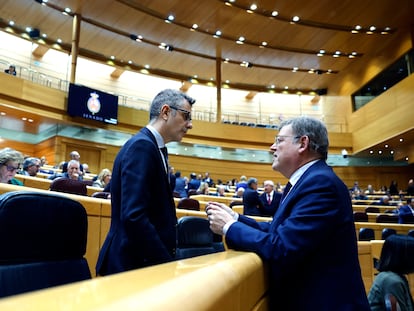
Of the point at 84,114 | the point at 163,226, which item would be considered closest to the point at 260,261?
the point at 163,226

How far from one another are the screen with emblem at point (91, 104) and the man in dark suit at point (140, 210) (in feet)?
41.2

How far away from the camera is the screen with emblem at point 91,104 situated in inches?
530

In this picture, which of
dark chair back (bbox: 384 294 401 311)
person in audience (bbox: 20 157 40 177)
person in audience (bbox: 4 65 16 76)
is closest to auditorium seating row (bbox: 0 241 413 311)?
dark chair back (bbox: 384 294 401 311)

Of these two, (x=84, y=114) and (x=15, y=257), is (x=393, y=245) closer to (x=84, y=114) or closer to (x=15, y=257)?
(x=15, y=257)

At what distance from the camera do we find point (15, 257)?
3.78 feet

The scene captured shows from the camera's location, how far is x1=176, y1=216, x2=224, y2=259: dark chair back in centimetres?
279

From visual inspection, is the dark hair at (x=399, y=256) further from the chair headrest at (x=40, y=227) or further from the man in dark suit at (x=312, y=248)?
the chair headrest at (x=40, y=227)

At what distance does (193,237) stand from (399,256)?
1.42m

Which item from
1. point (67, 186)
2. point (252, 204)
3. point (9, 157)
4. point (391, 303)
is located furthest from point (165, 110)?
point (252, 204)

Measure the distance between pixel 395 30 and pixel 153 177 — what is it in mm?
17131

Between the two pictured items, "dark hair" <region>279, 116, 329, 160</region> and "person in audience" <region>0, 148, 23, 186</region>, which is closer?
"dark hair" <region>279, 116, 329, 160</region>

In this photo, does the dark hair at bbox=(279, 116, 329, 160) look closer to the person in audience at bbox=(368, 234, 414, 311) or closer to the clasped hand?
the clasped hand

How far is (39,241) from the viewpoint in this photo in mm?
1228

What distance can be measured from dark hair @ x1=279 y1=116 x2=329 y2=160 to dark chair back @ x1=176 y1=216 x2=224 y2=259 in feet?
4.35
